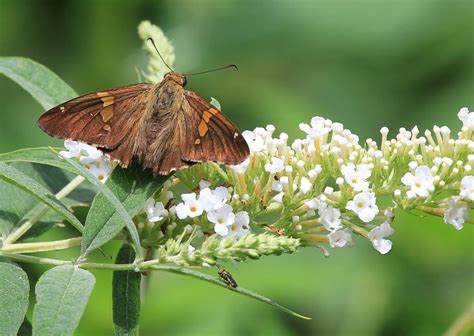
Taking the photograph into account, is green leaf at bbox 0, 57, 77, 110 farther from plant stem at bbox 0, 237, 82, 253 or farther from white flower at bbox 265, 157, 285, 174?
white flower at bbox 265, 157, 285, 174

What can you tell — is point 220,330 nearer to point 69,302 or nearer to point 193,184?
point 193,184

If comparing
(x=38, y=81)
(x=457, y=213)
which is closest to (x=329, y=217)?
(x=457, y=213)

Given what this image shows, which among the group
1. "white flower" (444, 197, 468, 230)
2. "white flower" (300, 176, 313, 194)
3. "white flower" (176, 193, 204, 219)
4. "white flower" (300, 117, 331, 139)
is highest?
"white flower" (300, 117, 331, 139)

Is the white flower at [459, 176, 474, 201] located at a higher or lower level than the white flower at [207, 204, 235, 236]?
higher

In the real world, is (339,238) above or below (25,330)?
above

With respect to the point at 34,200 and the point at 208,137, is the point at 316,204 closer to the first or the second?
the point at 208,137

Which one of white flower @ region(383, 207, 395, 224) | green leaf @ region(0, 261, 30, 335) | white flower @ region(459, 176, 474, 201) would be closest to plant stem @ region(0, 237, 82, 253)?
green leaf @ region(0, 261, 30, 335)

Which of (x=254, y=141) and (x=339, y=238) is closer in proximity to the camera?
(x=339, y=238)
